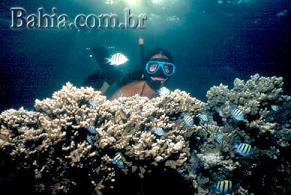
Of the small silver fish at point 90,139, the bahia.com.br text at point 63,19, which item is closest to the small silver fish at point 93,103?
the small silver fish at point 90,139

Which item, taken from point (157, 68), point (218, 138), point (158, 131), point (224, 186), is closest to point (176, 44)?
point (157, 68)

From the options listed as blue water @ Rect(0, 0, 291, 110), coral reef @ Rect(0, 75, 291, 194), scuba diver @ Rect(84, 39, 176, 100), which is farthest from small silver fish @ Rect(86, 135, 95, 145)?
blue water @ Rect(0, 0, 291, 110)

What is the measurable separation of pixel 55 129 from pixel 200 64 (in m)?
27.4

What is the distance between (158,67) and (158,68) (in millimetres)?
30

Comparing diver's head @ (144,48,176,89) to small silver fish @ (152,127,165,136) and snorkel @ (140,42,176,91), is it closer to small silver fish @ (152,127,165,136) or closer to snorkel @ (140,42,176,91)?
snorkel @ (140,42,176,91)

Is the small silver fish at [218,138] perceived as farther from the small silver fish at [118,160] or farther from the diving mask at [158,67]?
the small silver fish at [118,160]

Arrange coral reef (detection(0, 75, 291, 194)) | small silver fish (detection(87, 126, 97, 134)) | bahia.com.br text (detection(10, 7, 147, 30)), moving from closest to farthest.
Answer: coral reef (detection(0, 75, 291, 194)) → small silver fish (detection(87, 126, 97, 134)) → bahia.com.br text (detection(10, 7, 147, 30))

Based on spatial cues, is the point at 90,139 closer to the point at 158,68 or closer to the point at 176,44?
the point at 158,68

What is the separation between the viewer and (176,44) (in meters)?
30.6

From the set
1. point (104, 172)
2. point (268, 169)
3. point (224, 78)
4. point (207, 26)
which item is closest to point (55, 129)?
point (104, 172)

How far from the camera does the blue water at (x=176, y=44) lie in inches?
801

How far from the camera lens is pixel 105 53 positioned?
10562 mm

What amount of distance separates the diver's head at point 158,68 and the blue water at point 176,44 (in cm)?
1249

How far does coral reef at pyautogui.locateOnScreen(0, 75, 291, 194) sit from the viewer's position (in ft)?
14.3
